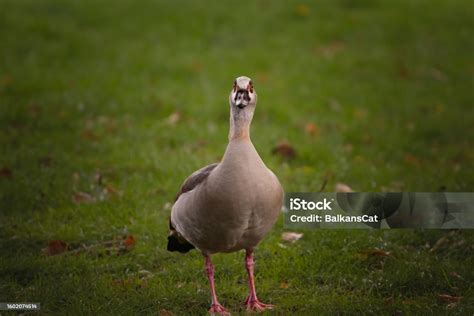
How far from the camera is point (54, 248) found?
5.95 meters

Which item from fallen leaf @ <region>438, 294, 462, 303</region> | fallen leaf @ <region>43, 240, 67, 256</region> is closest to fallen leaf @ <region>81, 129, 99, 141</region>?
fallen leaf @ <region>43, 240, 67, 256</region>

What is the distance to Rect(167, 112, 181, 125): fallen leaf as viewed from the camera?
373 inches

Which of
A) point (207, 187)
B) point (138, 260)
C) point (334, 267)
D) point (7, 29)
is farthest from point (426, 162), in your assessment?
point (7, 29)

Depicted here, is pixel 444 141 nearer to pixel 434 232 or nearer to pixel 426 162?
pixel 426 162

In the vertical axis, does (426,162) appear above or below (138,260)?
above

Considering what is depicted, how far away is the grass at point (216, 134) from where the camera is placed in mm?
5312

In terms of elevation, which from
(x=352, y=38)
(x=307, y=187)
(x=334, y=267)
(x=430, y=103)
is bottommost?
(x=334, y=267)

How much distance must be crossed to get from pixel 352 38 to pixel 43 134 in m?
5.92

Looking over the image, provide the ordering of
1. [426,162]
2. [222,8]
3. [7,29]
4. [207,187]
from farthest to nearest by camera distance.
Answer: [222,8]
[7,29]
[426,162]
[207,187]

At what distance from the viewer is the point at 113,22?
13.0 metres

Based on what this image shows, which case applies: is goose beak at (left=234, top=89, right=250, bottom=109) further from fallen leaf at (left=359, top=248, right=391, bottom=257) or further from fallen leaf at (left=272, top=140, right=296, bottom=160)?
fallen leaf at (left=272, top=140, right=296, bottom=160)

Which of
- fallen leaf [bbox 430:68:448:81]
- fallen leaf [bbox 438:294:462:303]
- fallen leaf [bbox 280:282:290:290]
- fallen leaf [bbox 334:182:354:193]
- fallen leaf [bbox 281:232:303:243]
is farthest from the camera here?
fallen leaf [bbox 430:68:448:81]

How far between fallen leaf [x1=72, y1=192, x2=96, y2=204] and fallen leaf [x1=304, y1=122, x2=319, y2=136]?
3.34 metres

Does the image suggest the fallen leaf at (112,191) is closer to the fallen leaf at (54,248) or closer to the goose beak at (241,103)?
the fallen leaf at (54,248)
